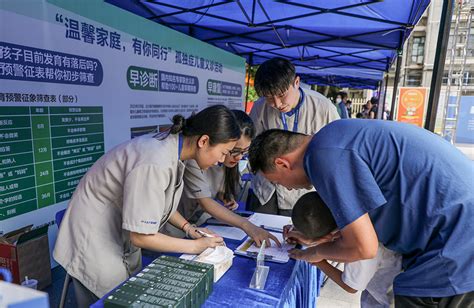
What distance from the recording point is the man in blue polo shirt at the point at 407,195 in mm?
892

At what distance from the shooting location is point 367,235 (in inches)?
35.8

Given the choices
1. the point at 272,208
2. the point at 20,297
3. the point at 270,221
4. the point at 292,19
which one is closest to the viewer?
the point at 20,297

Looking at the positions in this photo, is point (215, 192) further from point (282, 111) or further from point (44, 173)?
point (44, 173)

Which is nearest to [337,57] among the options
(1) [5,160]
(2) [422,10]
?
(2) [422,10]

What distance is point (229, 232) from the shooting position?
1.67 metres

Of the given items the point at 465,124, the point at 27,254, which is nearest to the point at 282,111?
the point at 27,254

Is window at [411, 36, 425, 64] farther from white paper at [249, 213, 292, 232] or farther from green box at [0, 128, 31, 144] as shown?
green box at [0, 128, 31, 144]

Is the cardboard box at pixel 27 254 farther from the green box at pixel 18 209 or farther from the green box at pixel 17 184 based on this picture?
the green box at pixel 17 184

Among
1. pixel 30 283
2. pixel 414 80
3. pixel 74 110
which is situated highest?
pixel 414 80

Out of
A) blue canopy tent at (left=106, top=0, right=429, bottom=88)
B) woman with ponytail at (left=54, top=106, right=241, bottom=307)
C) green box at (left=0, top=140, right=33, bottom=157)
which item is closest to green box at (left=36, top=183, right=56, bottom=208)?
green box at (left=0, top=140, right=33, bottom=157)

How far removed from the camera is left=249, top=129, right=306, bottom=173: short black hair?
109 centimetres

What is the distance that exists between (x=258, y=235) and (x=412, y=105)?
330 inches

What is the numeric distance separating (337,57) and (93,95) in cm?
→ 490

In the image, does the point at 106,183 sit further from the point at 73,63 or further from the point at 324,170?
the point at 73,63
